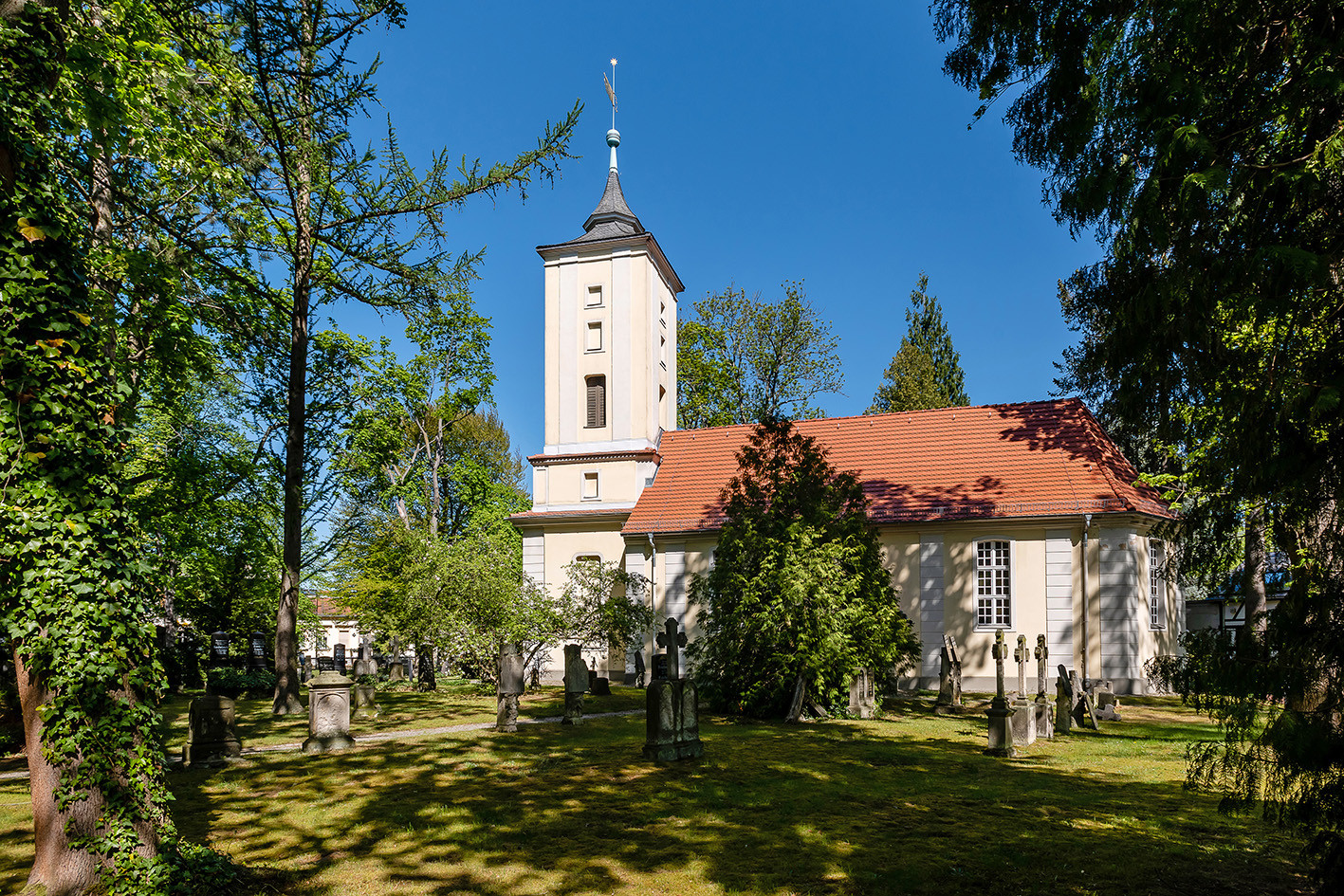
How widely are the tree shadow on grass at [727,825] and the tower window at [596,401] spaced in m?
17.2

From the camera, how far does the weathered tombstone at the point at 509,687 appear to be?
45.9 feet

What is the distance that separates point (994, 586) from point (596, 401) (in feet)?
46.0

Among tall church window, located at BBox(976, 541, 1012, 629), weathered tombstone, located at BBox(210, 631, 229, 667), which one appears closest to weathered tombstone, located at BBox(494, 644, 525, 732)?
tall church window, located at BBox(976, 541, 1012, 629)

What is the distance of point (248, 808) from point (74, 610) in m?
4.10

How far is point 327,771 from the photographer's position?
10336mm

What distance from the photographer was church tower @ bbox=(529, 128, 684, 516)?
27.6 m

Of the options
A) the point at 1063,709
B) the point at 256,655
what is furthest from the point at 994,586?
the point at 256,655

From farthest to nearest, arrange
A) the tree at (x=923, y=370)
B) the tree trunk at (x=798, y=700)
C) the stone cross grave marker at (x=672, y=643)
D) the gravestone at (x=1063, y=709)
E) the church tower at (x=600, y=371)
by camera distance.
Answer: the tree at (x=923, y=370) → the church tower at (x=600, y=371) → the stone cross grave marker at (x=672, y=643) → the tree trunk at (x=798, y=700) → the gravestone at (x=1063, y=709)

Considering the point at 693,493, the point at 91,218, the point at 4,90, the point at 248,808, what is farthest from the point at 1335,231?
the point at 693,493

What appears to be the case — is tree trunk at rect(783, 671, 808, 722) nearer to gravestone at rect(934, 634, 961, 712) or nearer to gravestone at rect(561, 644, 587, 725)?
gravestone at rect(934, 634, 961, 712)

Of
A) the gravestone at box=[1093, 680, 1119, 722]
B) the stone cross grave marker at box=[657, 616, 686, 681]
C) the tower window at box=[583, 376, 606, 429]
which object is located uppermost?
the tower window at box=[583, 376, 606, 429]

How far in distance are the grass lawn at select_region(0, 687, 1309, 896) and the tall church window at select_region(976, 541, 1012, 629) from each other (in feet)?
30.3

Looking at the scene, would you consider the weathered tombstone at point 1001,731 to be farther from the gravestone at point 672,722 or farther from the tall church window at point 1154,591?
the tall church window at point 1154,591

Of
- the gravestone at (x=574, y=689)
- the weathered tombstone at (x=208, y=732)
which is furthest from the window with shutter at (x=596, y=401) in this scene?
the weathered tombstone at (x=208, y=732)
